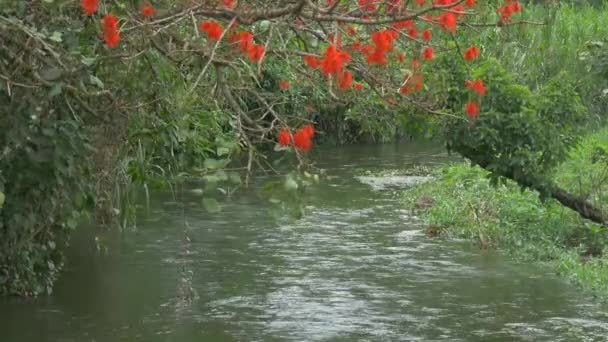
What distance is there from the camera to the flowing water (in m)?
8.41

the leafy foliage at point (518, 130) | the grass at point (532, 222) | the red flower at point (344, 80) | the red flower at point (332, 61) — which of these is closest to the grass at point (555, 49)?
the grass at point (532, 222)

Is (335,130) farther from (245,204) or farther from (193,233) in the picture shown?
(193,233)

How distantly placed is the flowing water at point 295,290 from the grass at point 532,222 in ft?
0.77

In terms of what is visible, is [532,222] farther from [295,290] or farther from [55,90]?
[55,90]

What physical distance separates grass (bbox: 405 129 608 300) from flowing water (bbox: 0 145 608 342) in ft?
0.77

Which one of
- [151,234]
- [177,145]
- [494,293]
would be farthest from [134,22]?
[151,234]

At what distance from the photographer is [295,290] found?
978cm

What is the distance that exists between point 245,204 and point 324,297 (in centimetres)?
558

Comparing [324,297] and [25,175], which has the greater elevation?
[25,175]

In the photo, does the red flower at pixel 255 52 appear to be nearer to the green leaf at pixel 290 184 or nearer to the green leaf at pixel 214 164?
the green leaf at pixel 214 164

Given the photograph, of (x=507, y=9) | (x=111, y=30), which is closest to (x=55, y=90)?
(x=111, y=30)

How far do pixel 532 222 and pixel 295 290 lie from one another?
362 centimetres

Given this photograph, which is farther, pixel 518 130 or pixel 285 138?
pixel 518 130

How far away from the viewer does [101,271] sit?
34.7 feet
